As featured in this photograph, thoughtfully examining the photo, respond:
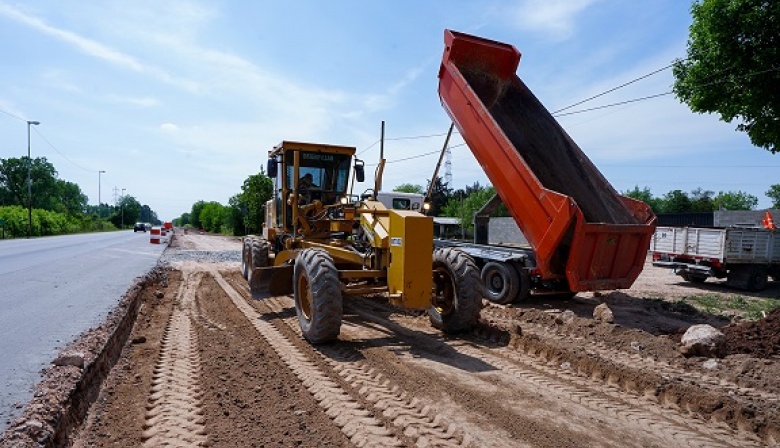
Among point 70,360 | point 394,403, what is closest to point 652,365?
point 394,403

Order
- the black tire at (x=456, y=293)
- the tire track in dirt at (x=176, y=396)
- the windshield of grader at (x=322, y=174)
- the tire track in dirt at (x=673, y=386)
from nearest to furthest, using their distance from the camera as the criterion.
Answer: the tire track in dirt at (x=176, y=396) < the tire track in dirt at (x=673, y=386) < the black tire at (x=456, y=293) < the windshield of grader at (x=322, y=174)

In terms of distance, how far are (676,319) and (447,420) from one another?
6.74 m

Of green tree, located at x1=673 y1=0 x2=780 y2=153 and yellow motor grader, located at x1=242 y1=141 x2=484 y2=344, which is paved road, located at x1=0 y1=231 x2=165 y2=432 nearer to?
yellow motor grader, located at x1=242 y1=141 x2=484 y2=344

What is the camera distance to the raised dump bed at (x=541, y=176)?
→ 812 cm

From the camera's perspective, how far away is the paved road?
15.6 feet

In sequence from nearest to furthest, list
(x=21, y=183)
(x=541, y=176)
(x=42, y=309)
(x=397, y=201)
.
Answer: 1. (x=42, y=309)
2. (x=541, y=176)
3. (x=397, y=201)
4. (x=21, y=183)

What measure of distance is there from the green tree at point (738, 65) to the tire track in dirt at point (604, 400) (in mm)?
11884

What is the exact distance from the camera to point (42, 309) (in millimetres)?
8117

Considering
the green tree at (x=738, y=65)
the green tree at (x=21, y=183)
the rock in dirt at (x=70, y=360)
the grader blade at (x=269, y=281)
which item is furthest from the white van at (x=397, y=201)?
the green tree at (x=21, y=183)

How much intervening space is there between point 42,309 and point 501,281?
26.4ft

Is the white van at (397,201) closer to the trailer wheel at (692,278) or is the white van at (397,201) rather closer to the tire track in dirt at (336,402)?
the trailer wheel at (692,278)

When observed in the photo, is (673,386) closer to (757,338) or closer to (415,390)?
(415,390)

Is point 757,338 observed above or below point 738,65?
below

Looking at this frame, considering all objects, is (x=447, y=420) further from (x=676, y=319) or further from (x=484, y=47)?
(x=484, y=47)
